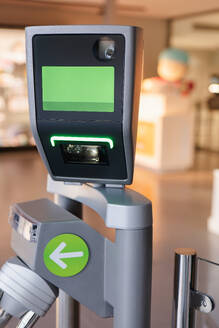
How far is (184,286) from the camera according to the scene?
126 cm

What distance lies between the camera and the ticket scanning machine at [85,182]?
1074mm

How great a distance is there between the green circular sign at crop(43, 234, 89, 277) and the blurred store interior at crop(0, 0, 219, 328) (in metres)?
1.43

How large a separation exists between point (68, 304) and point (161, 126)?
523cm

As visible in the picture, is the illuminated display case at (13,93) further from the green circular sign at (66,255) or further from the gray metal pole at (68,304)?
the green circular sign at (66,255)

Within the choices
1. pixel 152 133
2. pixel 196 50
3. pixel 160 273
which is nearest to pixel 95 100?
pixel 160 273

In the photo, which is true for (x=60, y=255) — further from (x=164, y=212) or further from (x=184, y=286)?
(x=164, y=212)

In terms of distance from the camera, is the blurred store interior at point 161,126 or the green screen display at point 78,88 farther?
the blurred store interior at point 161,126

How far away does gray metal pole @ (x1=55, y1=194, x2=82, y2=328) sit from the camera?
143cm

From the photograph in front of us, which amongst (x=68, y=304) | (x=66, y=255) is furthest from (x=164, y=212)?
(x=66, y=255)

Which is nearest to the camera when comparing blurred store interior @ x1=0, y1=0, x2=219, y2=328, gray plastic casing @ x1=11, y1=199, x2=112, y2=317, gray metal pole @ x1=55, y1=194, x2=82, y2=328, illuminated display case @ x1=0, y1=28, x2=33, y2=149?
gray plastic casing @ x1=11, y1=199, x2=112, y2=317

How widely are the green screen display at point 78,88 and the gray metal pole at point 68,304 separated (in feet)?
1.30

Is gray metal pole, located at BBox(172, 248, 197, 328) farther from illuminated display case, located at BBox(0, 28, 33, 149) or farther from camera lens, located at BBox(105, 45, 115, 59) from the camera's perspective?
illuminated display case, located at BBox(0, 28, 33, 149)

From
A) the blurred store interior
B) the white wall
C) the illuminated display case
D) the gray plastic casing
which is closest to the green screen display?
the gray plastic casing

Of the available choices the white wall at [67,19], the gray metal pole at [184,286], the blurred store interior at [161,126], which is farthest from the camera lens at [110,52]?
the white wall at [67,19]
